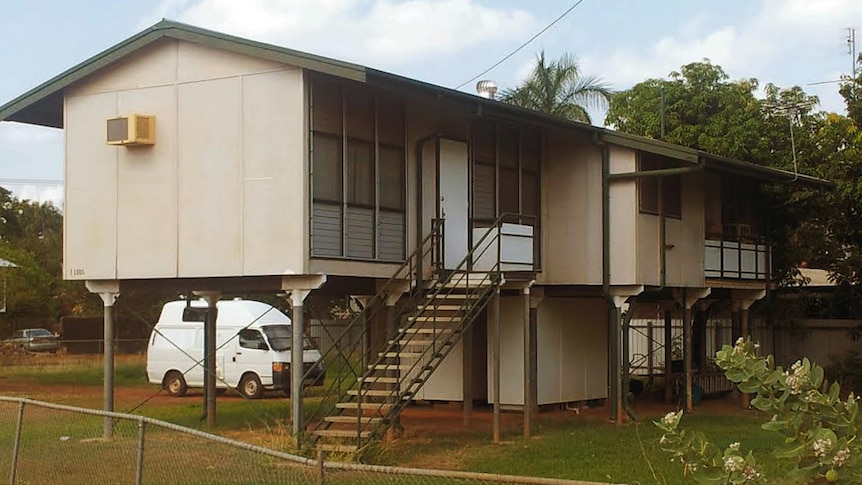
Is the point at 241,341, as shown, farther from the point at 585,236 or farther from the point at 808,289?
the point at 808,289

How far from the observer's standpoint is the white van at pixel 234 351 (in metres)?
28.0

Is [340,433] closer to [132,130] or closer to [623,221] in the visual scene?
[132,130]

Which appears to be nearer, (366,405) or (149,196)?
(366,405)

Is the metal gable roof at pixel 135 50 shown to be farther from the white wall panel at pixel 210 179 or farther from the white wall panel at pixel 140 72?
the white wall panel at pixel 210 179

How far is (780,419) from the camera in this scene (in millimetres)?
6578

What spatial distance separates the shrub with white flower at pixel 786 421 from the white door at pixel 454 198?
12603 mm

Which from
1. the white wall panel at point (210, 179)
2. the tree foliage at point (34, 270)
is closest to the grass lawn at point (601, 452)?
the white wall panel at point (210, 179)

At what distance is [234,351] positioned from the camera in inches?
1125

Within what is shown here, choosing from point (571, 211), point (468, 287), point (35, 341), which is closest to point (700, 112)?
point (571, 211)

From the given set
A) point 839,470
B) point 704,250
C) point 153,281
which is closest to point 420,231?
point 153,281

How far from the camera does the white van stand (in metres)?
28.0

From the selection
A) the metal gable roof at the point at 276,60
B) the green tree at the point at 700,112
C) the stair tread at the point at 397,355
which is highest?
the green tree at the point at 700,112

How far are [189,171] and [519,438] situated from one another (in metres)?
6.83

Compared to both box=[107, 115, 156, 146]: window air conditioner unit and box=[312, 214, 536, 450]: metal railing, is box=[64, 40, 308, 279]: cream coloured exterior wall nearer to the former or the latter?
box=[107, 115, 156, 146]: window air conditioner unit
